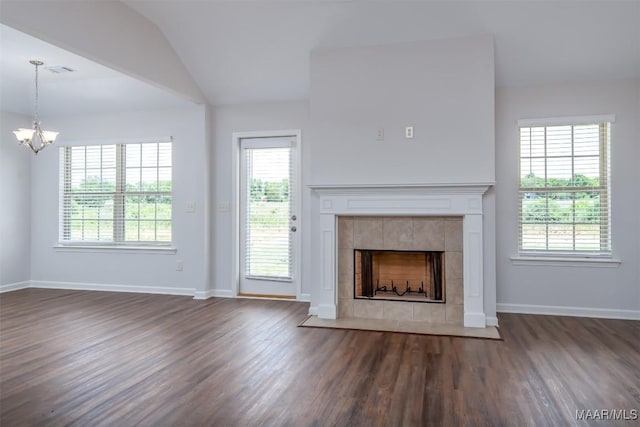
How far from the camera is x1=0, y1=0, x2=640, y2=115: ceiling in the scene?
3.74 metres

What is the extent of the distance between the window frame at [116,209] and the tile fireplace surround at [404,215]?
2330 millimetres

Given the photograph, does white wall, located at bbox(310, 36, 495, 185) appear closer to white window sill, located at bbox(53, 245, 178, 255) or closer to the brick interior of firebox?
the brick interior of firebox

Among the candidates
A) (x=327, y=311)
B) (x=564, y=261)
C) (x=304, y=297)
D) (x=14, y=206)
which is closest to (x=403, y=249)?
(x=327, y=311)

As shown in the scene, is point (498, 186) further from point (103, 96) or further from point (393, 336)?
point (103, 96)

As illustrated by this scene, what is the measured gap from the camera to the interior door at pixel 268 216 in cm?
523

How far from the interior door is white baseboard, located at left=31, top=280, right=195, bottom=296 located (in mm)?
884

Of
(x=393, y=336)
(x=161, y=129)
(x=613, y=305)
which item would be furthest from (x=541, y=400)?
(x=161, y=129)

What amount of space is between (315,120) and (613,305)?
361cm

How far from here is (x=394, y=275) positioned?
14.5 ft

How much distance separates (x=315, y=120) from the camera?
4.34m

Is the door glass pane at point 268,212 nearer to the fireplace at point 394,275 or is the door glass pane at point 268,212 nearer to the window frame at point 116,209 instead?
the window frame at point 116,209

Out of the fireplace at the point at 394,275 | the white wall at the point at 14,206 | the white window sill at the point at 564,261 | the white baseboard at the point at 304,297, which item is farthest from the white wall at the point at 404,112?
the white wall at the point at 14,206

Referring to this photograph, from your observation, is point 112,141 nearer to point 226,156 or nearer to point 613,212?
point 226,156

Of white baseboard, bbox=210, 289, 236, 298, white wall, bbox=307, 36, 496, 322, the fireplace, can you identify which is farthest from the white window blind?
the fireplace
